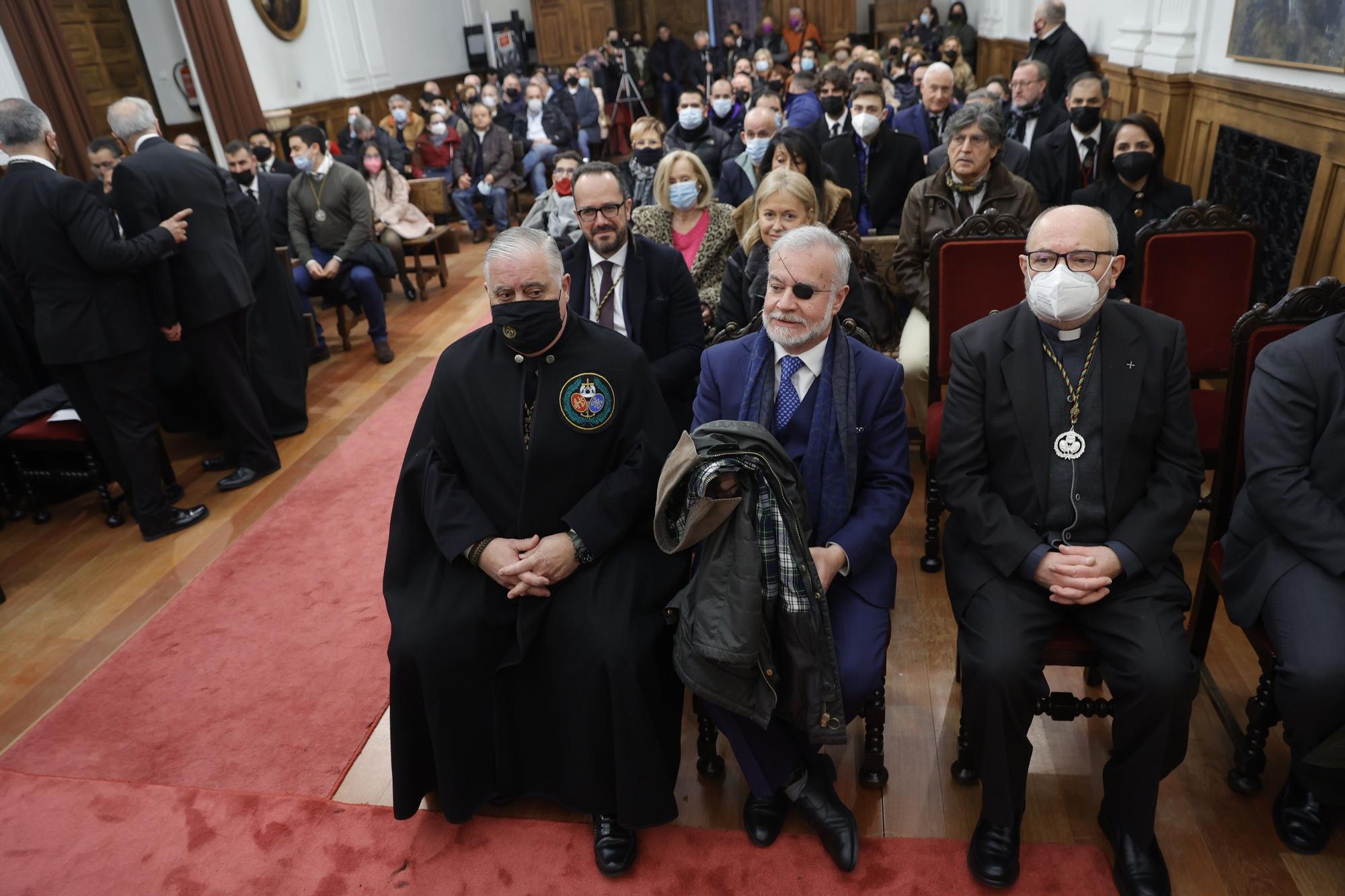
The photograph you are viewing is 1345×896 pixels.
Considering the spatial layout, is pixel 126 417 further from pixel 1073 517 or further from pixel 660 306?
pixel 1073 517

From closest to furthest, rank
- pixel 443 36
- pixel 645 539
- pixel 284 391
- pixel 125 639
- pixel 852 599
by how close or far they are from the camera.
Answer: pixel 852 599 < pixel 645 539 < pixel 125 639 < pixel 284 391 < pixel 443 36

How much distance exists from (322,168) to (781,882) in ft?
18.7

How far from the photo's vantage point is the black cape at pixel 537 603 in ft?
7.36

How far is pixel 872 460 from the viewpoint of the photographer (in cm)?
234

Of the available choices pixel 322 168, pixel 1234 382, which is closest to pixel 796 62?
pixel 322 168

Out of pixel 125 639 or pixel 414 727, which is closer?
pixel 414 727

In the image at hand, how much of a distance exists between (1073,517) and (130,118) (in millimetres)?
4374

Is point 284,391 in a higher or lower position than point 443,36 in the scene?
lower

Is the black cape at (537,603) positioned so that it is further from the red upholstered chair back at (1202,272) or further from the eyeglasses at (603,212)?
the red upholstered chair back at (1202,272)

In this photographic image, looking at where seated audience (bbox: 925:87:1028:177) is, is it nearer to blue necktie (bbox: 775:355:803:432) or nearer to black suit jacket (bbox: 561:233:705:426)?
black suit jacket (bbox: 561:233:705:426)

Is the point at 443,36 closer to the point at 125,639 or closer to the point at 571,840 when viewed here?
the point at 125,639

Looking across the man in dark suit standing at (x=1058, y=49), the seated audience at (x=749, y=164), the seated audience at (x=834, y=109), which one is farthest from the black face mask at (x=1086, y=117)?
the man in dark suit standing at (x=1058, y=49)

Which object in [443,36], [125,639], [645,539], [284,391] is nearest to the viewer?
[645,539]

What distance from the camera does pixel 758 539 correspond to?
2.04m
